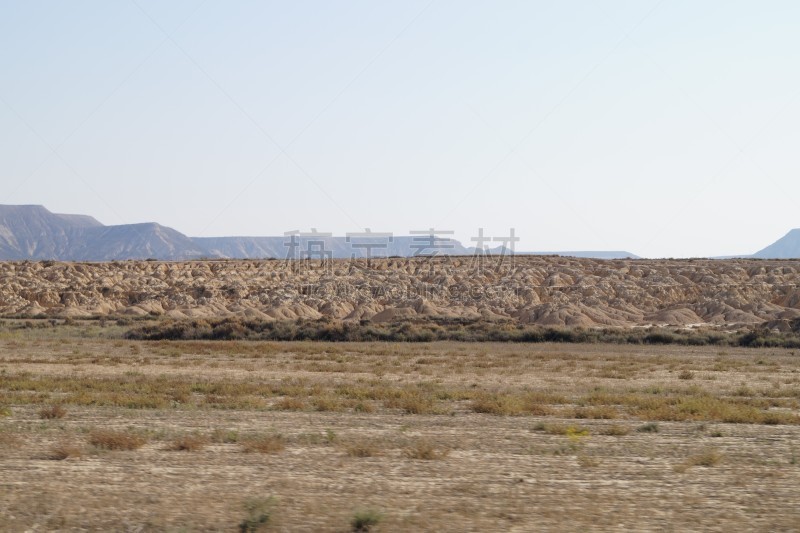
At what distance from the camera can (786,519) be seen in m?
10.3

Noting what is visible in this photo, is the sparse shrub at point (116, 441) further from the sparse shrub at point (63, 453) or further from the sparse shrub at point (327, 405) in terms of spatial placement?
the sparse shrub at point (327, 405)

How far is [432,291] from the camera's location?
7281 centimetres

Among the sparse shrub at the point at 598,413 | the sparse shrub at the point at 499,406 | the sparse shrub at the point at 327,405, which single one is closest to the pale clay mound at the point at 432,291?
the sparse shrub at the point at 499,406

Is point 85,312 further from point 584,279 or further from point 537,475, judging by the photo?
point 537,475

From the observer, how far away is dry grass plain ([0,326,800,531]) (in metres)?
10.3

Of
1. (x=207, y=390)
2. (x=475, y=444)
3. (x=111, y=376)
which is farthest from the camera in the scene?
(x=111, y=376)

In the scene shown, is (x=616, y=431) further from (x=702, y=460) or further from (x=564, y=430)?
(x=702, y=460)

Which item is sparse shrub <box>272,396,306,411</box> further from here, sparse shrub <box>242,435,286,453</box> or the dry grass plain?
sparse shrub <box>242,435,286,453</box>

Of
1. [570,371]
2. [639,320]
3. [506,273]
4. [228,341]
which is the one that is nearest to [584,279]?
[506,273]

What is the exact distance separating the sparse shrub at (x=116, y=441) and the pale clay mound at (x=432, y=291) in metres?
44.6

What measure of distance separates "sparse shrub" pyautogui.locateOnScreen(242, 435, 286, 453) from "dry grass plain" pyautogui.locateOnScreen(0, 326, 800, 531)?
0.17 ft

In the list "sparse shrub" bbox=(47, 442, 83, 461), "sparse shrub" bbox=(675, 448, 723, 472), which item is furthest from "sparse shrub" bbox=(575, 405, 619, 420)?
"sparse shrub" bbox=(47, 442, 83, 461)

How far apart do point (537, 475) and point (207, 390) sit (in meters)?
12.4

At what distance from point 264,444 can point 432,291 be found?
58.8m
